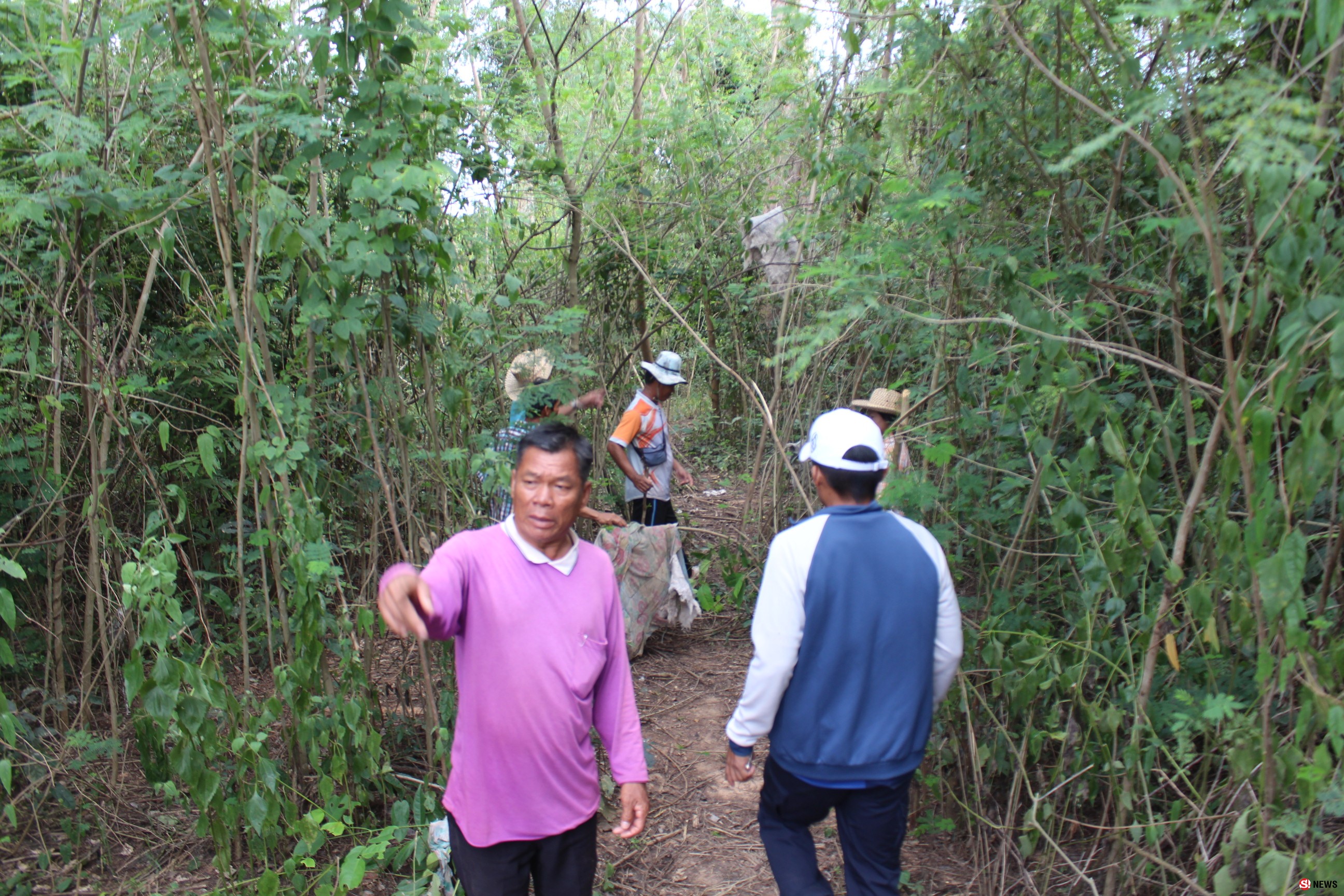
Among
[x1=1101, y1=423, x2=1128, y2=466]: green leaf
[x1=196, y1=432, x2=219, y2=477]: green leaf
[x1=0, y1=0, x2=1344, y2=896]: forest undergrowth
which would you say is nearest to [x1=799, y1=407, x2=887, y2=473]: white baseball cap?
[x1=0, y1=0, x2=1344, y2=896]: forest undergrowth

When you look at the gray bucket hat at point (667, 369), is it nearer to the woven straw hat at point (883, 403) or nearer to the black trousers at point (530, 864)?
the woven straw hat at point (883, 403)

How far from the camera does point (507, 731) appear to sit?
1881 millimetres

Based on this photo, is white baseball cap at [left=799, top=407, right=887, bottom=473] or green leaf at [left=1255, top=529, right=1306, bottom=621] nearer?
green leaf at [left=1255, top=529, right=1306, bottom=621]

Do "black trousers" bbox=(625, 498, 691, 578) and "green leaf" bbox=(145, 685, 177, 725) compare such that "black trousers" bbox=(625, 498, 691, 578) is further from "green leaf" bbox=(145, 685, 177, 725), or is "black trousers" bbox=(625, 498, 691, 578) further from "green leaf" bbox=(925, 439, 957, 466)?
"green leaf" bbox=(145, 685, 177, 725)

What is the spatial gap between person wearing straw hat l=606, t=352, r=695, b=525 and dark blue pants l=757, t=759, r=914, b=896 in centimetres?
295

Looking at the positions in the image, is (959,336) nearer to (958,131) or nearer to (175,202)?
(958,131)

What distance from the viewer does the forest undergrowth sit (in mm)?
1992

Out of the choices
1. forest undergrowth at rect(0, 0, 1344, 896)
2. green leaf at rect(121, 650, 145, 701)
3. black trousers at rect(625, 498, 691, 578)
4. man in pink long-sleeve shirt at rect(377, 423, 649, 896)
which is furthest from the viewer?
black trousers at rect(625, 498, 691, 578)

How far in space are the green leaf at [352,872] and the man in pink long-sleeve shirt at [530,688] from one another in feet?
1.77

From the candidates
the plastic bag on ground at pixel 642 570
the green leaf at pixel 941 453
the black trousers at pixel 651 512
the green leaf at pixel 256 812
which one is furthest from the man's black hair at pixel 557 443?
the black trousers at pixel 651 512

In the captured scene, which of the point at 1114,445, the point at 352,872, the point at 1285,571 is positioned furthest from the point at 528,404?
the point at 1285,571

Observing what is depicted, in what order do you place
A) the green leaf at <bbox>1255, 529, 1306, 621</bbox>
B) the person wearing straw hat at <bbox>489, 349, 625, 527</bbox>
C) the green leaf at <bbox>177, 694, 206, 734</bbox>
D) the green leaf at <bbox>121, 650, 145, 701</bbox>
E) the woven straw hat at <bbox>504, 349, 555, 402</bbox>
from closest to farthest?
the green leaf at <bbox>1255, 529, 1306, 621</bbox> → the green leaf at <bbox>121, 650, 145, 701</bbox> → the green leaf at <bbox>177, 694, 206, 734</bbox> → the person wearing straw hat at <bbox>489, 349, 625, 527</bbox> → the woven straw hat at <bbox>504, 349, 555, 402</bbox>

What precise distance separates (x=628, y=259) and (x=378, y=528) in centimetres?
321

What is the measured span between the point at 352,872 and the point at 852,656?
149cm
